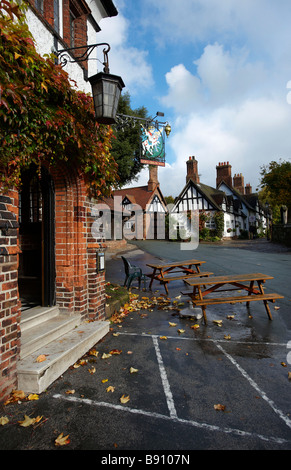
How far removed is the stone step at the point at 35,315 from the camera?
377 cm

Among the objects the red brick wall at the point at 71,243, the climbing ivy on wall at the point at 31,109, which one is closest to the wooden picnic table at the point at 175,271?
the red brick wall at the point at 71,243

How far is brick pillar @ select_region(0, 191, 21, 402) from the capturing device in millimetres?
2727

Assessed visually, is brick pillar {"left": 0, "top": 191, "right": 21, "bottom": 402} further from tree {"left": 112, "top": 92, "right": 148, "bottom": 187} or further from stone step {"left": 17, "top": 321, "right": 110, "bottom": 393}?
tree {"left": 112, "top": 92, "right": 148, "bottom": 187}

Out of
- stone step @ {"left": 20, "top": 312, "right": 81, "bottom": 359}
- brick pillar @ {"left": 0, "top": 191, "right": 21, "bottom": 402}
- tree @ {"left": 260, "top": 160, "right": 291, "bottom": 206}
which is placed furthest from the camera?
tree @ {"left": 260, "top": 160, "right": 291, "bottom": 206}

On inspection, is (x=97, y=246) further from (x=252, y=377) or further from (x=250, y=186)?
(x=250, y=186)

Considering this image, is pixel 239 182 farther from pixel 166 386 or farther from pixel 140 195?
pixel 166 386

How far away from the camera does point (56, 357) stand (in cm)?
319

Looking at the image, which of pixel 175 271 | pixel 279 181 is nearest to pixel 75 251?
pixel 175 271

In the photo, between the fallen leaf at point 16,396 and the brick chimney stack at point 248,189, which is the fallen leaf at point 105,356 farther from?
the brick chimney stack at point 248,189

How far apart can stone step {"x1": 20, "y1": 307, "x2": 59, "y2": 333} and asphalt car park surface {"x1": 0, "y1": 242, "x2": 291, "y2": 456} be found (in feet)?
3.07

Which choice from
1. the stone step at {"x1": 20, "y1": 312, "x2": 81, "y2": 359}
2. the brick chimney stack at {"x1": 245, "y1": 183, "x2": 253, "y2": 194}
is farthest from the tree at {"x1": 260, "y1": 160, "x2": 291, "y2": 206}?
the brick chimney stack at {"x1": 245, "y1": 183, "x2": 253, "y2": 194}

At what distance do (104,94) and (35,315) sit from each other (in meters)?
3.33
